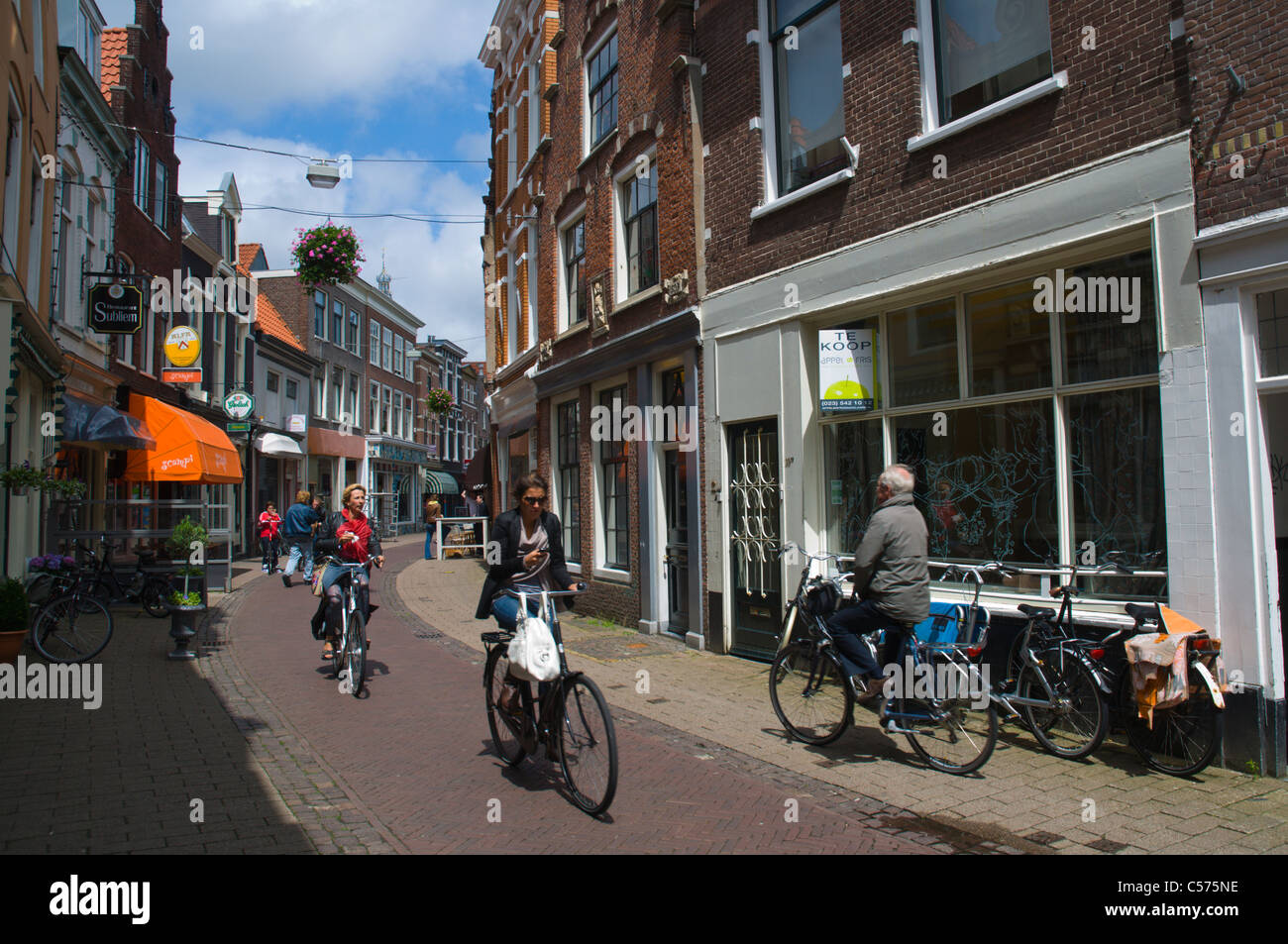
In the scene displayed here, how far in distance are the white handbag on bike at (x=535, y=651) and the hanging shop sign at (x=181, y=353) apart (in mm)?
17598

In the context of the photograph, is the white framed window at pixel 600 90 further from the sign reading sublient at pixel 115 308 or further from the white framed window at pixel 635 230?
the sign reading sublient at pixel 115 308

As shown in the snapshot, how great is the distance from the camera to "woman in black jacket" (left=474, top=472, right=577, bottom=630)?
17.5 ft

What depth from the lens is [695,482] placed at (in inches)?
408

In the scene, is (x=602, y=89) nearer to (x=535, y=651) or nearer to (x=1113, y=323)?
(x=1113, y=323)

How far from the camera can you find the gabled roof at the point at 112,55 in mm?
19109

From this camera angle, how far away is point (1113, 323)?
6145 millimetres

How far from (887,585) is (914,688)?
26.8 inches

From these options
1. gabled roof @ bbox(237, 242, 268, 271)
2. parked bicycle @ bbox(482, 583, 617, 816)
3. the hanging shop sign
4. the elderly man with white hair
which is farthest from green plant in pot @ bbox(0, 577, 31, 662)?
gabled roof @ bbox(237, 242, 268, 271)

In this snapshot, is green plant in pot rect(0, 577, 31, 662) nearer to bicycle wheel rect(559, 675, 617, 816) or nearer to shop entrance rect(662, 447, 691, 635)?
bicycle wheel rect(559, 675, 617, 816)

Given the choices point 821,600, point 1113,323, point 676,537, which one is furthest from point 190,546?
point 1113,323

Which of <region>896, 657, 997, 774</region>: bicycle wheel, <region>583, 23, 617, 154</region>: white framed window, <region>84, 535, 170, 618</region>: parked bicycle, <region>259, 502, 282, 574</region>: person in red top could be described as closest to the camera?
<region>896, 657, 997, 774</region>: bicycle wheel

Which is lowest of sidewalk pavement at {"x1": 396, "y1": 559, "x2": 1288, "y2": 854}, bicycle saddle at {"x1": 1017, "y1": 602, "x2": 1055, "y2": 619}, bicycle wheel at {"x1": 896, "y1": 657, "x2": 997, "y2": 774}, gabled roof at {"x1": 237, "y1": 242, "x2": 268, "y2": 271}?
sidewalk pavement at {"x1": 396, "y1": 559, "x2": 1288, "y2": 854}

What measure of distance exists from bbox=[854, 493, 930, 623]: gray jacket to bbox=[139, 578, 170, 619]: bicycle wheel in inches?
434
